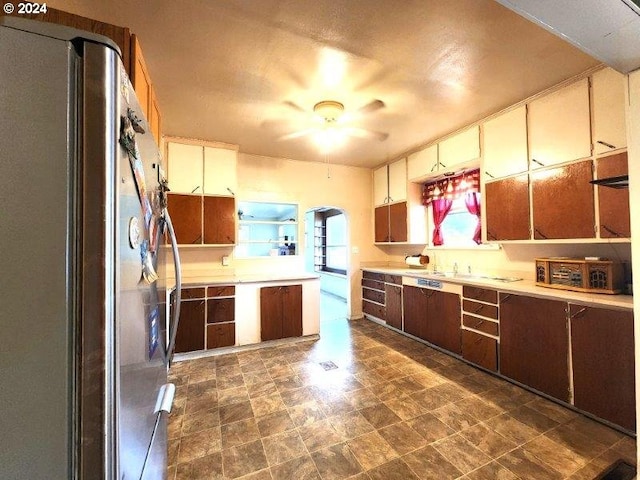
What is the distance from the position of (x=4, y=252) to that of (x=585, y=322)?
3.06 m

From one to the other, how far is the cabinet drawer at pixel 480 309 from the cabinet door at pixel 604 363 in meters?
0.62

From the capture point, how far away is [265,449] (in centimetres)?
175

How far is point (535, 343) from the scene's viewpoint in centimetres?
231

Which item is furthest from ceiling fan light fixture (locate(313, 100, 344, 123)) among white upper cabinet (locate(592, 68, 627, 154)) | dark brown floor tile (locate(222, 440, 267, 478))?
dark brown floor tile (locate(222, 440, 267, 478))

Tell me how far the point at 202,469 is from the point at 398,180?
414 cm

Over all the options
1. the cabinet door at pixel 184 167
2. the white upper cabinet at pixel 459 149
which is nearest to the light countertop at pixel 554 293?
the white upper cabinet at pixel 459 149

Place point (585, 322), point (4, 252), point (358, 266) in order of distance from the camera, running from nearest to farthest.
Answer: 1. point (4, 252)
2. point (585, 322)
3. point (358, 266)

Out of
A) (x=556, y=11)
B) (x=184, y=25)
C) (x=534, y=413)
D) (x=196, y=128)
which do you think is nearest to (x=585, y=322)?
(x=534, y=413)

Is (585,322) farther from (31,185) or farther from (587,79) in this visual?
(31,185)

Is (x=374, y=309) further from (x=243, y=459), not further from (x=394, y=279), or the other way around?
(x=243, y=459)

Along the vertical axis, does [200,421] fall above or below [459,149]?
below

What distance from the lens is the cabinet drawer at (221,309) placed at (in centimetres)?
326

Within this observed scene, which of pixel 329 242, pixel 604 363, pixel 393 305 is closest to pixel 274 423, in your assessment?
pixel 604 363

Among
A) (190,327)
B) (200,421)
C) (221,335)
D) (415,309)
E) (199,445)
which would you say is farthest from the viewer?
(415,309)
